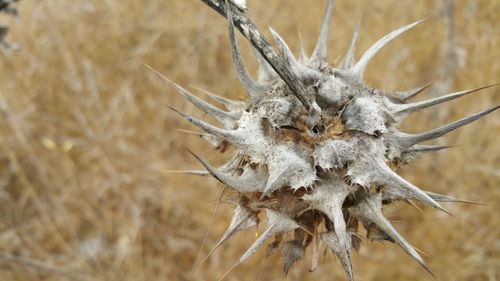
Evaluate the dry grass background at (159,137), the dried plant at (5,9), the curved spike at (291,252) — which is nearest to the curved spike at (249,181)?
the curved spike at (291,252)

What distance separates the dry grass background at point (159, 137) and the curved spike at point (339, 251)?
7.95 feet

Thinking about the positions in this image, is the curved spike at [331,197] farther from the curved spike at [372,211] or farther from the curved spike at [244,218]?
the curved spike at [244,218]

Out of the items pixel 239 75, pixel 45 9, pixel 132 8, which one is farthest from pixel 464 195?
pixel 45 9

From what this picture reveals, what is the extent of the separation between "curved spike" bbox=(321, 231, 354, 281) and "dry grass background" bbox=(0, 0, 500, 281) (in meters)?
2.42

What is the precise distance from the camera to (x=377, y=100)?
1468 mm

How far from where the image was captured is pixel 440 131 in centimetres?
127

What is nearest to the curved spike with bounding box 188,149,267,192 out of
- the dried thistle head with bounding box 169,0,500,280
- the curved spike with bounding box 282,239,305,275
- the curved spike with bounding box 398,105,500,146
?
the dried thistle head with bounding box 169,0,500,280

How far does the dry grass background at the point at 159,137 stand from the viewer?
12.8 ft

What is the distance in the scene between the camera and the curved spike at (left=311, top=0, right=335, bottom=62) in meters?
1.44

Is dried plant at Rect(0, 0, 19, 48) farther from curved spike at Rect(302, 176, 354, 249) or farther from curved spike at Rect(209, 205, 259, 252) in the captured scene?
A: curved spike at Rect(302, 176, 354, 249)

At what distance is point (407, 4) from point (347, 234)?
3395 mm

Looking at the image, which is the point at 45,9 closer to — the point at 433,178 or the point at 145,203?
the point at 145,203

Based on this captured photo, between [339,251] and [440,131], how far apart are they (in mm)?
368

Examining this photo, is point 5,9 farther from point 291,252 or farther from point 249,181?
point 291,252
